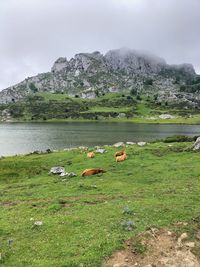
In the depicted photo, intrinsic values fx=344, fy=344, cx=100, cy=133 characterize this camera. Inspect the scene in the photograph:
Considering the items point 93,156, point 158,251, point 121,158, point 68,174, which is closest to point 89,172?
point 68,174

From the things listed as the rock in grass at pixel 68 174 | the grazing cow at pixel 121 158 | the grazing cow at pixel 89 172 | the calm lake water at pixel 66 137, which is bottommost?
the calm lake water at pixel 66 137

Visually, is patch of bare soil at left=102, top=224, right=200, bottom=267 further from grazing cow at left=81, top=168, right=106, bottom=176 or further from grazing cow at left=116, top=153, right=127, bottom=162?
grazing cow at left=116, top=153, right=127, bottom=162

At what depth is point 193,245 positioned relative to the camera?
1684cm

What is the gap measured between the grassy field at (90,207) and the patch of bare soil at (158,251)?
561 millimetres

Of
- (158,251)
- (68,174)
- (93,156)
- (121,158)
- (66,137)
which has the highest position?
(121,158)

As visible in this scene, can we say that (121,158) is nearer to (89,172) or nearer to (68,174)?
(89,172)

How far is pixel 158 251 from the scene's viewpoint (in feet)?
53.4

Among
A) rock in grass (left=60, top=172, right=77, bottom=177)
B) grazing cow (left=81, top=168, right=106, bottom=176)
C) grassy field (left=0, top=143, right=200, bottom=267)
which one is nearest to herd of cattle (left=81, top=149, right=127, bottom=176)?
grazing cow (left=81, top=168, right=106, bottom=176)

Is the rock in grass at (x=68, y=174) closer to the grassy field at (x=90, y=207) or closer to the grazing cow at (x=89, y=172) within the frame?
the grassy field at (x=90, y=207)

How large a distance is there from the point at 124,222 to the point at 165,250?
9.83 ft

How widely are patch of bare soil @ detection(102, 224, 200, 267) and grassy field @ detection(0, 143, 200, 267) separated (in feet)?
1.84

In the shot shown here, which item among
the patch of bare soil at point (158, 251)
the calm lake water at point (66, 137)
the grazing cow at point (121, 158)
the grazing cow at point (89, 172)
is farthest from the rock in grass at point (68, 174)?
the calm lake water at point (66, 137)

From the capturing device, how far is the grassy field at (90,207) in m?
16.2

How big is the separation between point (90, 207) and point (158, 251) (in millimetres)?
6986
